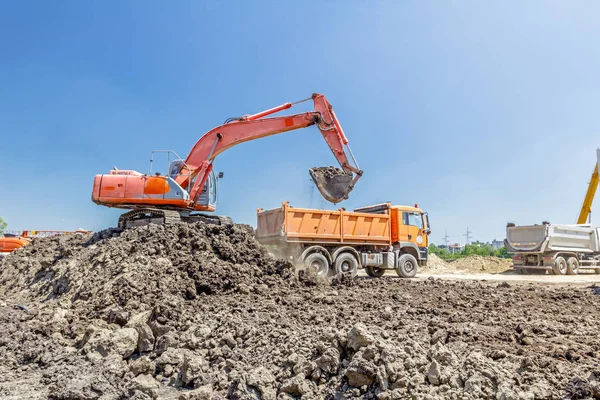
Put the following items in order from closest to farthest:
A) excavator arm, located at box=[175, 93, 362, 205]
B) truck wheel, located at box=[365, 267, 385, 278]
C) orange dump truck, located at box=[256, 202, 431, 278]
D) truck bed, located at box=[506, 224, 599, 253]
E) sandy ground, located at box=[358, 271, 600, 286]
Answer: excavator arm, located at box=[175, 93, 362, 205] → orange dump truck, located at box=[256, 202, 431, 278] → sandy ground, located at box=[358, 271, 600, 286] → truck wheel, located at box=[365, 267, 385, 278] → truck bed, located at box=[506, 224, 599, 253]

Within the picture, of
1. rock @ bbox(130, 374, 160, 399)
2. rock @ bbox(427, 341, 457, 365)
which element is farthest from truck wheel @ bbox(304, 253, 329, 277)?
rock @ bbox(427, 341, 457, 365)

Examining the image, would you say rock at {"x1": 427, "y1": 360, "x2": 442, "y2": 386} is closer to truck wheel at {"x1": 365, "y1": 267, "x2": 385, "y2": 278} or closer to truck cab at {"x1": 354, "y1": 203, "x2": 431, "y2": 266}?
truck cab at {"x1": 354, "y1": 203, "x2": 431, "y2": 266}

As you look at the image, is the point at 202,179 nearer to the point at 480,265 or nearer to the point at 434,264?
the point at 434,264

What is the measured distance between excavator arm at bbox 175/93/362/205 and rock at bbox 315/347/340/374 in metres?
8.01

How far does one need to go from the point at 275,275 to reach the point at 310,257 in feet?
13.7

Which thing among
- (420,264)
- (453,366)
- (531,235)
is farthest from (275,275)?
(531,235)

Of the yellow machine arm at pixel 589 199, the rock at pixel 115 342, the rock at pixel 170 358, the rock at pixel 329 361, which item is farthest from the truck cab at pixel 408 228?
the yellow machine arm at pixel 589 199

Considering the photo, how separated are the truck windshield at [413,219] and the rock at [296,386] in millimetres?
11684

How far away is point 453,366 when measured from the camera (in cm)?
375

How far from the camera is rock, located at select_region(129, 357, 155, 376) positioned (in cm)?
475

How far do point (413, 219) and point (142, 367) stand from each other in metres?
12.1

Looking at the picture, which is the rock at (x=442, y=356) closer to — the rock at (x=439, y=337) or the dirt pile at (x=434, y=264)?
the rock at (x=439, y=337)

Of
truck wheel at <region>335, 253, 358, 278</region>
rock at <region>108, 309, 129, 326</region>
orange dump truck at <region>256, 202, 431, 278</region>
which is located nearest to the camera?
rock at <region>108, 309, 129, 326</region>

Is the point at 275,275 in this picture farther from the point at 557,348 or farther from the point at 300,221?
the point at 557,348
